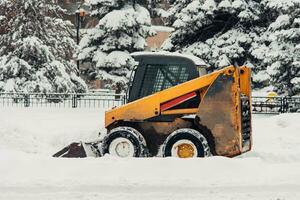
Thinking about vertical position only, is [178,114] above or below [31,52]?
below

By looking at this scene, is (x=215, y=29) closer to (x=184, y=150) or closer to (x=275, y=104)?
(x=275, y=104)

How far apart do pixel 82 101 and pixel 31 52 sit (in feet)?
11.5

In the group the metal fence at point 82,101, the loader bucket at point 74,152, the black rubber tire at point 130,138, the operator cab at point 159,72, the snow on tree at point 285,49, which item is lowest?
the loader bucket at point 74,152

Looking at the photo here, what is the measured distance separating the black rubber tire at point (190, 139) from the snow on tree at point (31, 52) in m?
16.3

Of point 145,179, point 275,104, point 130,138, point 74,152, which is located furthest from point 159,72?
point 275,104

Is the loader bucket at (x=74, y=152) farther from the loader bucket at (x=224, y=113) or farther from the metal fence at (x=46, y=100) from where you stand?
the metal fence at (x=46, y=100)

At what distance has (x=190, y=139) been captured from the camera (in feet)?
36.1

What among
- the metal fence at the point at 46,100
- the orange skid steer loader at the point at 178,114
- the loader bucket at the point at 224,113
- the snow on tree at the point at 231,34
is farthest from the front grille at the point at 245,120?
the metal fence at the point at 46,100

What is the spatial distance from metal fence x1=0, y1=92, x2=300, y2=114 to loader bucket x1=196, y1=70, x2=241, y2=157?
12897 millimetres

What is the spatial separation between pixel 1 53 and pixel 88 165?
2042 cm

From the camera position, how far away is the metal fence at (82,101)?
23500 millimetres

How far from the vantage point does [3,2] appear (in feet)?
92.0

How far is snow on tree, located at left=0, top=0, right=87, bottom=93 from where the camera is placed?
2688 centimetres

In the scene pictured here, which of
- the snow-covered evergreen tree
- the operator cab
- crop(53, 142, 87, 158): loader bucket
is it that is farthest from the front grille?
the snow-covered evergreen tree
